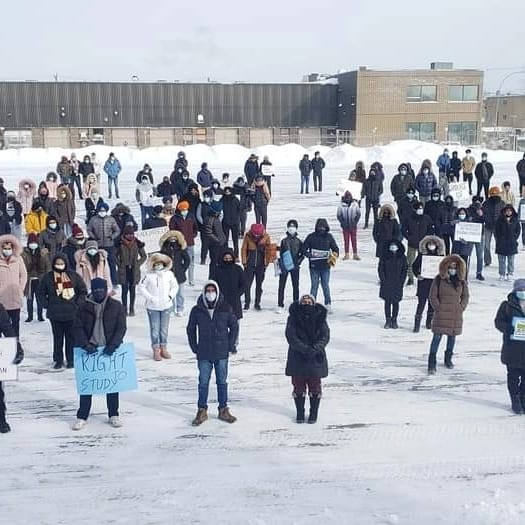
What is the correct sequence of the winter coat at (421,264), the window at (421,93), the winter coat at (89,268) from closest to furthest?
the winter coat at (89,268) → the winter coat at (421,264) → the window at (421,93)

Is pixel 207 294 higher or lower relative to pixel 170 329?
higher

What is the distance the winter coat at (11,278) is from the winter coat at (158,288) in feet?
5.47

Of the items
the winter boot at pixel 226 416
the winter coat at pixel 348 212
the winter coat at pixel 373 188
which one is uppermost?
the winter coat at pixel 373 188

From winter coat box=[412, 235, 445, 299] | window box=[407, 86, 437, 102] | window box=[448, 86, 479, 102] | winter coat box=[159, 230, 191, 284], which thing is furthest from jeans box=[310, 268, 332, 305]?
window box=[448, 86, 479, 102]

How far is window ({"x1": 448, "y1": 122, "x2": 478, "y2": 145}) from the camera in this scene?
55844 millimetres

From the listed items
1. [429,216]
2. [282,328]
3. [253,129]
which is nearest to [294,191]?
[429,216]

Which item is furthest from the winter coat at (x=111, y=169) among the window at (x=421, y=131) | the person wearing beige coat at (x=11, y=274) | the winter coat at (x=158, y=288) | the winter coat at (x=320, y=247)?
the window at (x=421, y=131)

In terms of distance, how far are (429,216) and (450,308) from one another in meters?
4.82

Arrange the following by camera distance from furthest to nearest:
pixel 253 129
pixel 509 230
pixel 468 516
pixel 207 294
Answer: pixel 253 129 < pixel 509 230 < pixel 207 294 < pixel 468 516

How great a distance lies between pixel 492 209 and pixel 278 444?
8.99 m

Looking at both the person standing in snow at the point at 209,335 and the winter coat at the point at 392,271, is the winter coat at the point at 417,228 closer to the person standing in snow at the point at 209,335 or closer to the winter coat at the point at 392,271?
the winter coat at the point at 392,271

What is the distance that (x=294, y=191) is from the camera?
29250 millimetres

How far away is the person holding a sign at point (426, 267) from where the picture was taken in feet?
35.5

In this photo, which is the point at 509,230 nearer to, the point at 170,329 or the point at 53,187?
the point at 170,329
